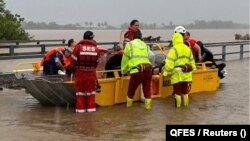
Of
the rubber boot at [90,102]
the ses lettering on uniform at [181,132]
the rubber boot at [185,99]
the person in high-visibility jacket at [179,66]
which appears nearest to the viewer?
the ses lettering on uniform at [181,132]

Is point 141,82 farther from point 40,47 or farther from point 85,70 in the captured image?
point 40,47

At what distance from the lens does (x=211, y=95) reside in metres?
12.9

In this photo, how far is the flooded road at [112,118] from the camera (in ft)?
27.1

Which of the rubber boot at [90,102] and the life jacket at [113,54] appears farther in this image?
the life jacket at [113,54]

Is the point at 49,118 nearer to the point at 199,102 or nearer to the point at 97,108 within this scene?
the point at 97,108

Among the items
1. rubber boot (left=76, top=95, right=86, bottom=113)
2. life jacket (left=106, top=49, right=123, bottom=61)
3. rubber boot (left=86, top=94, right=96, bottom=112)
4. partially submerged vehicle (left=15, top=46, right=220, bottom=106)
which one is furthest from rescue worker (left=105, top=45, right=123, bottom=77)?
rubber boot (left=76, top=95, right=86, bottom=113)

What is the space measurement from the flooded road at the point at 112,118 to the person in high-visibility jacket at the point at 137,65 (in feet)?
1.53

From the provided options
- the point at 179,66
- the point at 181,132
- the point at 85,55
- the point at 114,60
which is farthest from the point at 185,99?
the point at 181,132

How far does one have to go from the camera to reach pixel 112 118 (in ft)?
31.8

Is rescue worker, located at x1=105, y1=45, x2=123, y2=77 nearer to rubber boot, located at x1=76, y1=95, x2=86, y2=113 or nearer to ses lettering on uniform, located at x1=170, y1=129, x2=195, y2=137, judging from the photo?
rubber boot, located at x1=76, y1=95, x2=86, y2=113

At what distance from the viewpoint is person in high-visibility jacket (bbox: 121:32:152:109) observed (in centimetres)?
1051

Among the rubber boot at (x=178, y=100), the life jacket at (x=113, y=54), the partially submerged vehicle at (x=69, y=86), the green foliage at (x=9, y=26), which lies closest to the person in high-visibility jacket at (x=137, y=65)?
the partially submerged vehicle at (x=69, y=86)

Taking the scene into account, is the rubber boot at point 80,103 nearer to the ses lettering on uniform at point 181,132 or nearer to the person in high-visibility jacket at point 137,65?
the person in high-visibility jacket at point 137,65

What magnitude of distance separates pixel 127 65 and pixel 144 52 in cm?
44
